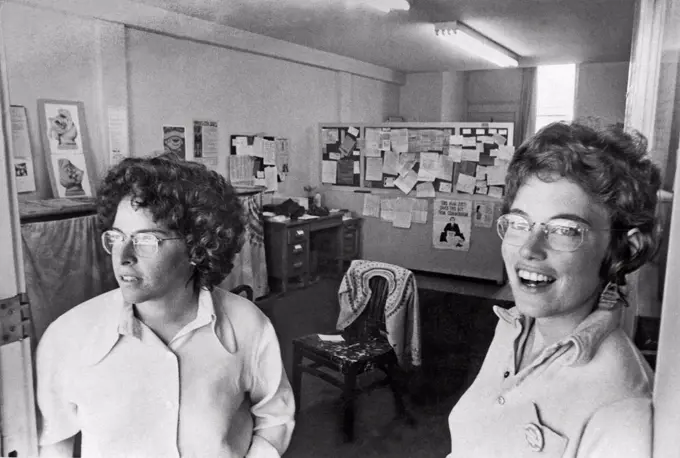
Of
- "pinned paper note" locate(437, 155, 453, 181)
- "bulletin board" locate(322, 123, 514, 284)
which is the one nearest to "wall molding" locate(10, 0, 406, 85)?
"bulletin board" locate(322, 123, 514, 284)

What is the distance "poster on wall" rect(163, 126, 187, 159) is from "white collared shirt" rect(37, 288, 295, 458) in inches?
92.8

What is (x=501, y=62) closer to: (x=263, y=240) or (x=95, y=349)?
(x=263, y=240)

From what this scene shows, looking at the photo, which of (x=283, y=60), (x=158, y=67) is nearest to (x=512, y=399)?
(x=158, y=67)

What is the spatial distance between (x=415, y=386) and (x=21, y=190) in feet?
6.19

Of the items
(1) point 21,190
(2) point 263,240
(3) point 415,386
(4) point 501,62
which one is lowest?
(3) point 415,386

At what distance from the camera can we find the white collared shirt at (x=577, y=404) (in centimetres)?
49

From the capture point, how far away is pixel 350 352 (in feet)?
6.86

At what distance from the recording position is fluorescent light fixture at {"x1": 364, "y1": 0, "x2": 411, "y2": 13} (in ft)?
9.23

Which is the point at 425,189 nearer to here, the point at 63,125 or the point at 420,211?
the point at 420,211

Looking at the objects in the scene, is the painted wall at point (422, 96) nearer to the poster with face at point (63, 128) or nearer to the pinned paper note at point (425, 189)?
the pinned paper note at point (425, 189)

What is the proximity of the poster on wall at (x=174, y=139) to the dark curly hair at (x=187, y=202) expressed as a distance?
7.40 feet

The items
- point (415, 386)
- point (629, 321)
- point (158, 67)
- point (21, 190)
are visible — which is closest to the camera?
point (629, 321)

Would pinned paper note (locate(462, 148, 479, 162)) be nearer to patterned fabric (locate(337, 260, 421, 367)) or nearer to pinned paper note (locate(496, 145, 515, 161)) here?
pinned paper note (locate(496, 145, 515, 161))

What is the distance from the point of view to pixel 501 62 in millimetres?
4891
